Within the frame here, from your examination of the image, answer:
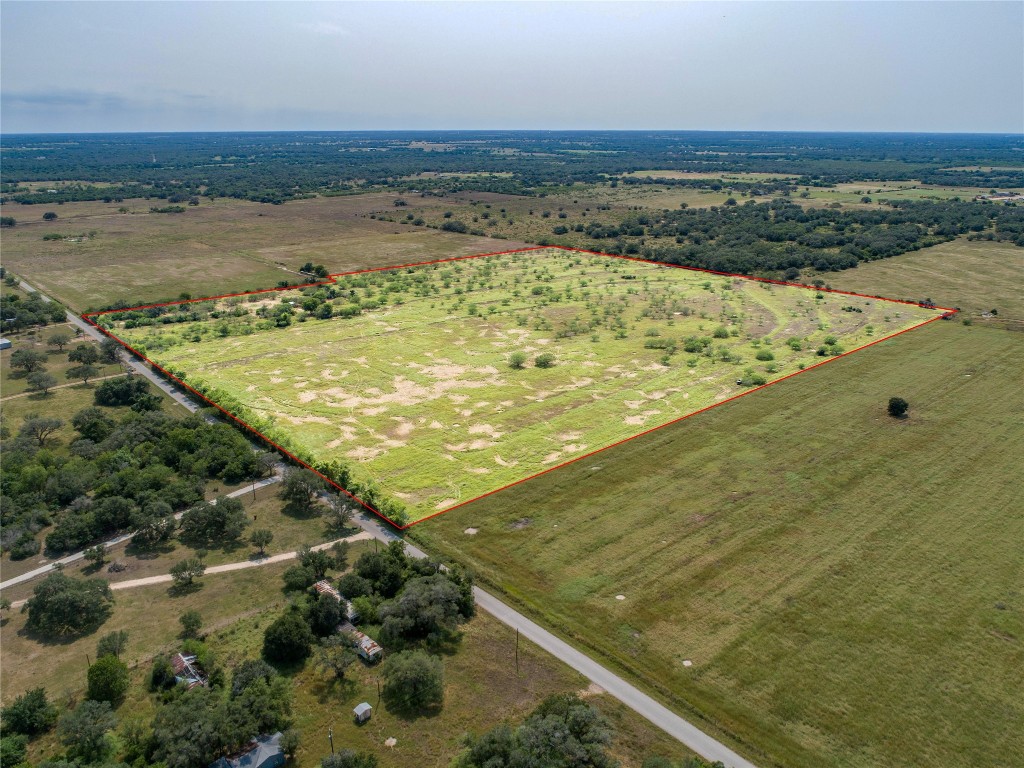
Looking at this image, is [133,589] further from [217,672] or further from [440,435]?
→ [440,435]

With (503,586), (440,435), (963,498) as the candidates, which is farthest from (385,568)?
(963,498)

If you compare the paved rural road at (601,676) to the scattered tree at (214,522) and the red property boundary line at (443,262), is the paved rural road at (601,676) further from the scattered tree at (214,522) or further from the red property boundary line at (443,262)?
the red property boundary line at (443,262)

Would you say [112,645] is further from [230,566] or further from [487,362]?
[487,362]

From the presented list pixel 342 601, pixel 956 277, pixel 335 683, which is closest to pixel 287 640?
pixel 335 683

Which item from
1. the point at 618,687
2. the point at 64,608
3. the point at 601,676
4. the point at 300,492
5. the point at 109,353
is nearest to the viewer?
the point at 618,687

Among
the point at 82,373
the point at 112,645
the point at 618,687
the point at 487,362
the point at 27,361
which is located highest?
the point at 27,361

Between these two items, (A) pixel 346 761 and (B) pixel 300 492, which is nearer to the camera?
(A) pixel 346 761

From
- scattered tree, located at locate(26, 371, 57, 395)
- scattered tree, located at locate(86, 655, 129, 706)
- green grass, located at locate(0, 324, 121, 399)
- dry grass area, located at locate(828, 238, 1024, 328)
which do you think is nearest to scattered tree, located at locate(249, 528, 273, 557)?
scattered tree, located at locate(86, 655, 129, 706)

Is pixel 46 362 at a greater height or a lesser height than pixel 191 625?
greater
